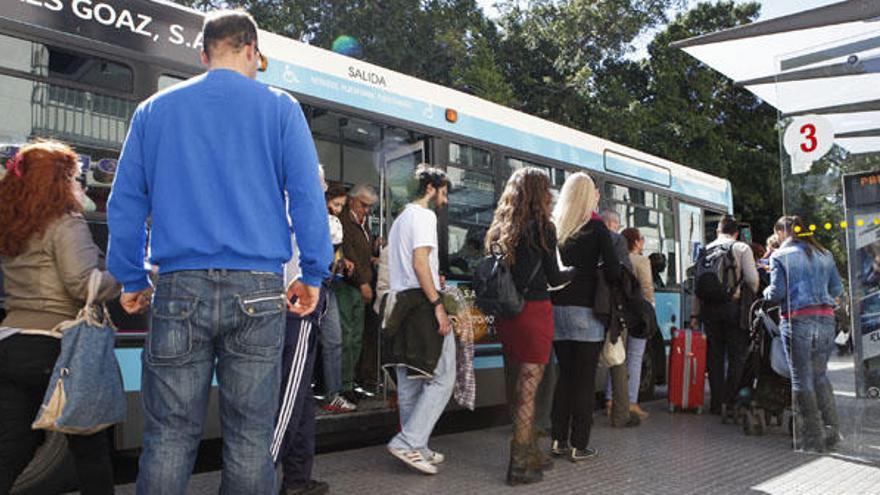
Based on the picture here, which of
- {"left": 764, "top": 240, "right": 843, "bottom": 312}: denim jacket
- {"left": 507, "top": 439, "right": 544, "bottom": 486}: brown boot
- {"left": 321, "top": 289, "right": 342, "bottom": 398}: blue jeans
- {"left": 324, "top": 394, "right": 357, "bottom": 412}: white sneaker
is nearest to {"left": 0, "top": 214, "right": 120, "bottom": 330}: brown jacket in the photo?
{"left": 321, "top": 289, "right": 342, "bottom": 398}: blue jeans

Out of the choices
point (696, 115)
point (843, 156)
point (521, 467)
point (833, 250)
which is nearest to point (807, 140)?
point (843, 156)

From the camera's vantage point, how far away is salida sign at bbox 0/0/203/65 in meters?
4.32

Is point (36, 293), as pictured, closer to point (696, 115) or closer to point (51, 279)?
point (51, 279)

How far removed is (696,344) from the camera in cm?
816

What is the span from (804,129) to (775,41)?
0.85m

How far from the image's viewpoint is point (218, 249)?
249 centimetres

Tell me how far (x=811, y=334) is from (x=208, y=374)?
17.1ft

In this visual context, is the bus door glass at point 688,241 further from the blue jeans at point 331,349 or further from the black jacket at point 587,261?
the blue jeans at point 331,349

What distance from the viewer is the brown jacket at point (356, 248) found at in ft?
20.9

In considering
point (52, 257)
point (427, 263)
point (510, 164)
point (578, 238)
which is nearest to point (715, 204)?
point (510, 164)

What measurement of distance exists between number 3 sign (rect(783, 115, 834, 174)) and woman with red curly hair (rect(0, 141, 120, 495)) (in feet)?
16.9

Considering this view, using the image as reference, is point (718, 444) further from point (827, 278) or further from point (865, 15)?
point (865, 15)

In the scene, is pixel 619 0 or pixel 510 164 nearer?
pixel 510 164

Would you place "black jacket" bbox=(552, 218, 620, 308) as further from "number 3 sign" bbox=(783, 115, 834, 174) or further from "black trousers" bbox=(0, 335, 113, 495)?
"black trousers" bbox=(0, 335, 113, 495)
